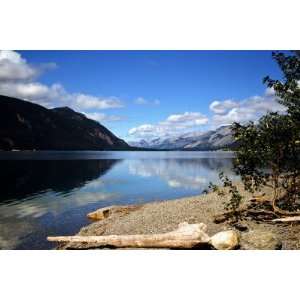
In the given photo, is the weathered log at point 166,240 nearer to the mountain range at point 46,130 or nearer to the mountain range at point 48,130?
the mountain range at point 48,130

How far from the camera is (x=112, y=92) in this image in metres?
16.1

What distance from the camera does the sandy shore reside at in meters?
11.0

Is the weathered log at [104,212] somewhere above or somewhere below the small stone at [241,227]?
below

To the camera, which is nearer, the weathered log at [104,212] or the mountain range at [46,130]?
the weathered log at [104,212]

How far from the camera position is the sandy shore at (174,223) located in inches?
432

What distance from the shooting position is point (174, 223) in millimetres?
Answer: 13938

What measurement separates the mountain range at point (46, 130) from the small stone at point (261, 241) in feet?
142
